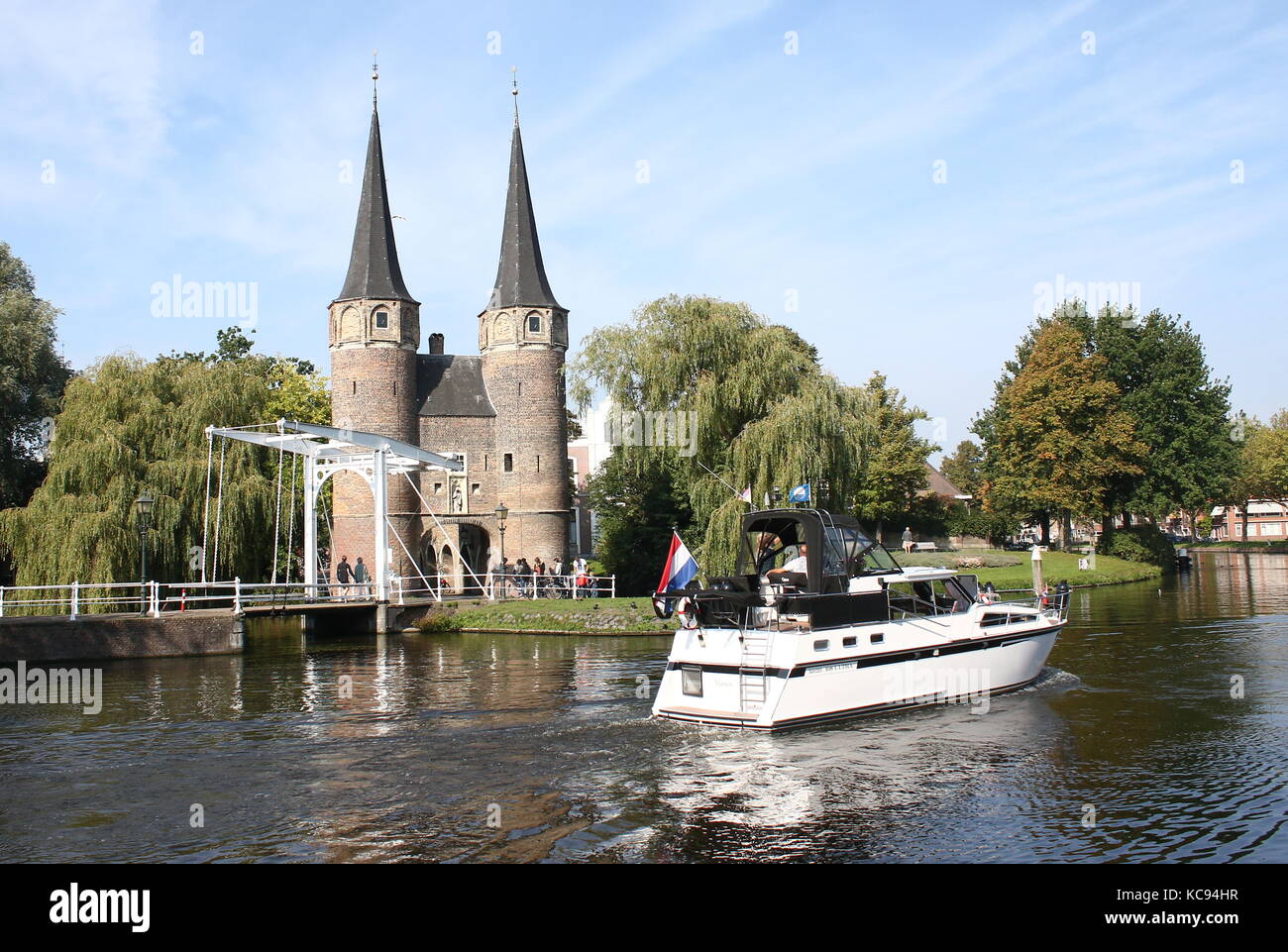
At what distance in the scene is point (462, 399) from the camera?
4531 cm

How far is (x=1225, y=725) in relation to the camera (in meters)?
14.5

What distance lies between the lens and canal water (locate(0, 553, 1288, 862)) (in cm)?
991

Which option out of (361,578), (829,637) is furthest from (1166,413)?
(829,637)

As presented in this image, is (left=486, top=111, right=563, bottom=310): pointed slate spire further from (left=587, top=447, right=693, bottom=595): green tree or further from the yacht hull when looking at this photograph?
the yacht hull

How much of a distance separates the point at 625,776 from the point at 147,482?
2415 cm

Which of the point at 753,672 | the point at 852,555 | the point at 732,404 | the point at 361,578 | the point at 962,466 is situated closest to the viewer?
the point at 753,672

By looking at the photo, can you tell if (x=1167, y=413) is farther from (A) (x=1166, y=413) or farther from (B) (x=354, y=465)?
(B) (x=354, y=465)

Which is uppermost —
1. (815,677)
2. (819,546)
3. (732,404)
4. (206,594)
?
(732,404)

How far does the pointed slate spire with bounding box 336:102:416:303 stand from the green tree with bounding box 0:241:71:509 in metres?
11.1

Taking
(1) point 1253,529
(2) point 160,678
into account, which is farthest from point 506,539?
(1) point 1253,529

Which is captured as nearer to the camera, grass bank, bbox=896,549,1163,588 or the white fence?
the white fence

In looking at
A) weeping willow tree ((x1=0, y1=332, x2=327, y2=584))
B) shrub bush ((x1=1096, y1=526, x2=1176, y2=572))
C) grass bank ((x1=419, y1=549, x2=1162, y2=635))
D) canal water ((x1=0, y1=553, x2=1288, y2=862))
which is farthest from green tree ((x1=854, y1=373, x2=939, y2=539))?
canal water ((x1=0, y1=553, x2=1288, y2=862))
